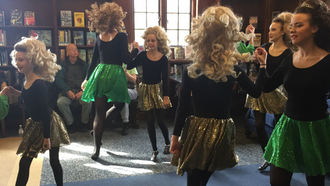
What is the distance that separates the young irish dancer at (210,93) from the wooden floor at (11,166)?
153cm

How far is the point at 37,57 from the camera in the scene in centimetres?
176

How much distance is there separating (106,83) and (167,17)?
9.06 feet

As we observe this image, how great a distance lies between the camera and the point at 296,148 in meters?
1.42

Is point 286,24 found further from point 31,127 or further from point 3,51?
point 3,51

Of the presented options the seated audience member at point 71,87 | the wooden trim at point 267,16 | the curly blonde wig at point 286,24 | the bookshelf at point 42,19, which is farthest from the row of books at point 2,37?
the wooden trim at point 267,16

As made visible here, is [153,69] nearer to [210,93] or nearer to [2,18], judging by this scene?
[210,93]

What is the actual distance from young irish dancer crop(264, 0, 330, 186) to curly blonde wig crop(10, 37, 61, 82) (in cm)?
147

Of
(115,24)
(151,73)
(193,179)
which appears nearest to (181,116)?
(193,179)

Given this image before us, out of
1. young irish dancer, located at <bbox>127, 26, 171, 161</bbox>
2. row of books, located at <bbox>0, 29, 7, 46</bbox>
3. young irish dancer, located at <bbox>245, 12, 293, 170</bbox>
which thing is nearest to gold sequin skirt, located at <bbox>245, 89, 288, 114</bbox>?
young irish dancer, located at <bbox>245, 12, 293, 170</bbox>

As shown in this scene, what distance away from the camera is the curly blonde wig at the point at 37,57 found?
1.73 metres

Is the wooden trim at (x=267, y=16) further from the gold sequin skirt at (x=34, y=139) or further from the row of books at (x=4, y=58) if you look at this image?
the row of books at (x=4, y=58)

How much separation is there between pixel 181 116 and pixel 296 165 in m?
0.64

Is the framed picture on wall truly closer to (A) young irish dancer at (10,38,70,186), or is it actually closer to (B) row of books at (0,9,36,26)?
(B) row of books at (0,9,36,26)

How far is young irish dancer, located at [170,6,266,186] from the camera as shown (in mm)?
1329
